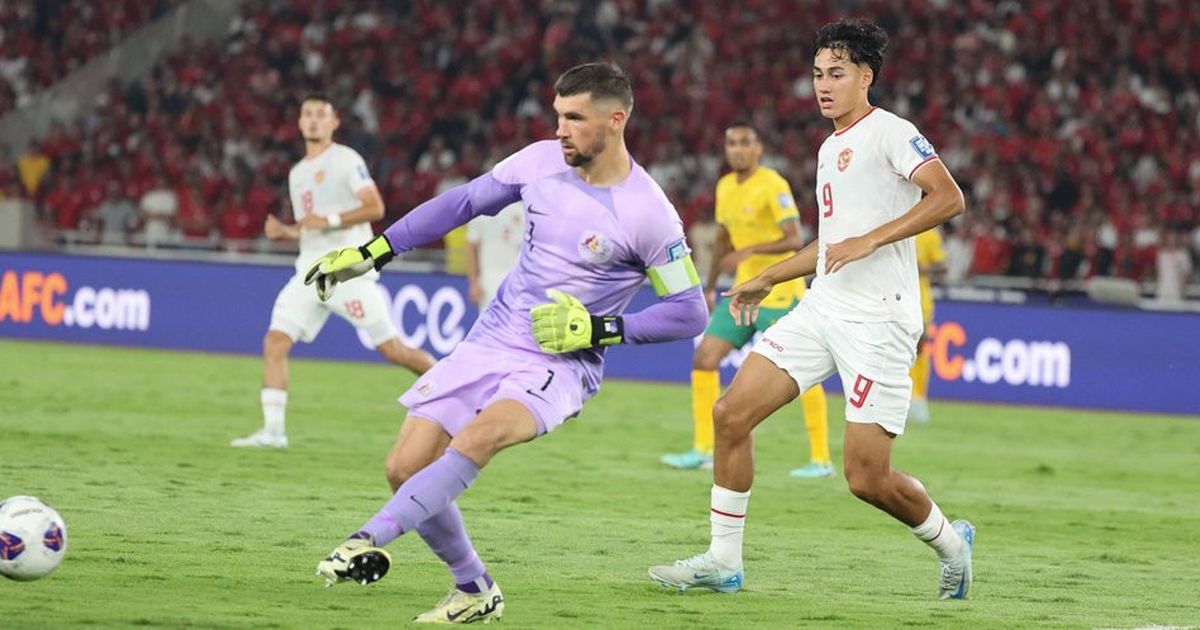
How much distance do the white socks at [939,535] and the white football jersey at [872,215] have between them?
829 millimetres

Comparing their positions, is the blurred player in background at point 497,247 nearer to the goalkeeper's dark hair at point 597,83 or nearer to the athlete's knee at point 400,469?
the goalkeeper's dark hair at point 597,83

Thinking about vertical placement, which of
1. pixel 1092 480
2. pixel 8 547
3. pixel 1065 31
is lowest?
pixel 1092 480

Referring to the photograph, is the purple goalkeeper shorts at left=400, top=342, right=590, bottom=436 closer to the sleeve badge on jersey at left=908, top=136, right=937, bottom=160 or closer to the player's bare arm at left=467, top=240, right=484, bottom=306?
the sleeve badge on jersey at left=908, top=136, right=937, bottom=160

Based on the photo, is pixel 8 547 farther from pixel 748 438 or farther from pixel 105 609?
pixel 748 438

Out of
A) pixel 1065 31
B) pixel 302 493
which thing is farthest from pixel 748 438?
pixel 1065 31

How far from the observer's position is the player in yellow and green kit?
13109 mm

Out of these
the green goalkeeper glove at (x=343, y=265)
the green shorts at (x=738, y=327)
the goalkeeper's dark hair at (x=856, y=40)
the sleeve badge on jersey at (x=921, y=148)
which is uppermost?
the goalkeeper's dark hair at (x=856, y=40)

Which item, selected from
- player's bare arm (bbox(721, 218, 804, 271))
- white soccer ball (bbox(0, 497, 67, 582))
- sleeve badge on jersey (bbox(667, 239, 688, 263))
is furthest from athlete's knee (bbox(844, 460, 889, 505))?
player's bare arm (bbox(721, 218, 804, 271))

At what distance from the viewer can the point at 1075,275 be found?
884 inches

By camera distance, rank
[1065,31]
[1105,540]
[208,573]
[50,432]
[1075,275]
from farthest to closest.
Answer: [1065,31] → [1075,275] → [50,432] → [1105,540] → [208,573]

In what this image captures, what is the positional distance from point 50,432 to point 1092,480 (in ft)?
25.2

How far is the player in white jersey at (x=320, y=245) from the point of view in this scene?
13328 millimetres

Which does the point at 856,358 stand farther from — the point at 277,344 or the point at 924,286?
the point at 924,286

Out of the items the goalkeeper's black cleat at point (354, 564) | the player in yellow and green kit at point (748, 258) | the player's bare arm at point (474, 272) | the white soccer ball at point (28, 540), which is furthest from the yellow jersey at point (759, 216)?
the goalkeeper's black cleat at point (354, 564)
